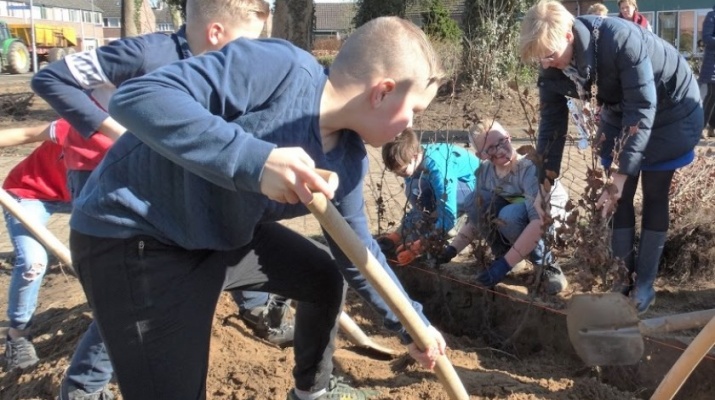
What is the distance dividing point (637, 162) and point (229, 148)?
2514 millimetres

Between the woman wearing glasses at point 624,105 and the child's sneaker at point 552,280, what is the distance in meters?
0.32

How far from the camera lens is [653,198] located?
13.3 ft

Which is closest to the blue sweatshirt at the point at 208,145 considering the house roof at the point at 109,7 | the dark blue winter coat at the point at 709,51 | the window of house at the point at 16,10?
the dark blue winter coat at the point at 709,51

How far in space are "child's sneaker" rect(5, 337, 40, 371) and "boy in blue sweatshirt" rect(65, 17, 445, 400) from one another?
1862 mm

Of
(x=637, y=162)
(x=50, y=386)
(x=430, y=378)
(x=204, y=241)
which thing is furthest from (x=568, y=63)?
(x=50, y=386)

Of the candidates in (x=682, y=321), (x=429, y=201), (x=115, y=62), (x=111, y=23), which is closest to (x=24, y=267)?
(x=115, y=62)

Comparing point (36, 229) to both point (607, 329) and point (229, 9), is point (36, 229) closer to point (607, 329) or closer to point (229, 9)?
point (229, 9)

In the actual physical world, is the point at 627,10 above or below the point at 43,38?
above

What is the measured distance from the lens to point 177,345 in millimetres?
2166

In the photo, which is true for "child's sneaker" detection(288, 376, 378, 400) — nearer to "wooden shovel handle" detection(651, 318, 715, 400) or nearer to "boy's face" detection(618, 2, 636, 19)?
"wooden shovel handle" detection(651, 318, 715, 400)

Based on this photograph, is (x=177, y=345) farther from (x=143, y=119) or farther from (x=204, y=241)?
(x=143, y=119)

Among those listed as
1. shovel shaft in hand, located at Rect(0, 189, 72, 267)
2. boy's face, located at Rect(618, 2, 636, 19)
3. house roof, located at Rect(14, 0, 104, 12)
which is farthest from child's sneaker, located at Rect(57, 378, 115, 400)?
house roof, located at Rect(14, 0, 104, 12)

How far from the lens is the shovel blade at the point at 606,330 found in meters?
2.88

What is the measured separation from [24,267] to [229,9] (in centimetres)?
165
